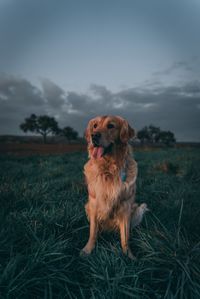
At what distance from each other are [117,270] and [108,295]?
0.33 metres

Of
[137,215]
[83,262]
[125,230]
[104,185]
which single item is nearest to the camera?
A: [83,262]

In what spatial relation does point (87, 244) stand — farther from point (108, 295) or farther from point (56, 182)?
point (56, 182)

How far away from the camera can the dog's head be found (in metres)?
3.61

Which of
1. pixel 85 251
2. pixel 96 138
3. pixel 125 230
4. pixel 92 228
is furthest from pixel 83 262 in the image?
pixel 96 138

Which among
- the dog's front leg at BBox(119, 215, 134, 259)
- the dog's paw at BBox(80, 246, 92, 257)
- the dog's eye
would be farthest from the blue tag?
the dog's paw at BBox(80, 246, 92, 257)

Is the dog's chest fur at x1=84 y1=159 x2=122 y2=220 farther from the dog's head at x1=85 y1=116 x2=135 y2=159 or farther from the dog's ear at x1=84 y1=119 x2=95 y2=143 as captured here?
the dog's ear at x1=84 y1=119 x2=95 y2=143

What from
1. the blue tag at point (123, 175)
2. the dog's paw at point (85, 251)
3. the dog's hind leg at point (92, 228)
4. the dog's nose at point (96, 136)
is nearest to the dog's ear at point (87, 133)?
the dog's nose at point (96, 136)

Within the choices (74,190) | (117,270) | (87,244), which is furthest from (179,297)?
(74,190)

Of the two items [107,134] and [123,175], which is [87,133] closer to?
[107,134]

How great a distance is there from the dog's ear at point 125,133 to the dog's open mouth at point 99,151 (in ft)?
0.60

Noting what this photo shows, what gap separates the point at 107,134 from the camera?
364 cm

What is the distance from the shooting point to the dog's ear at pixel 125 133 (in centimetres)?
374

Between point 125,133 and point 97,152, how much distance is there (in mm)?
406

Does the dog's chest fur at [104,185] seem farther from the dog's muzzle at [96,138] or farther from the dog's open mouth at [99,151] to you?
the dog's muzzle at [96,138]
